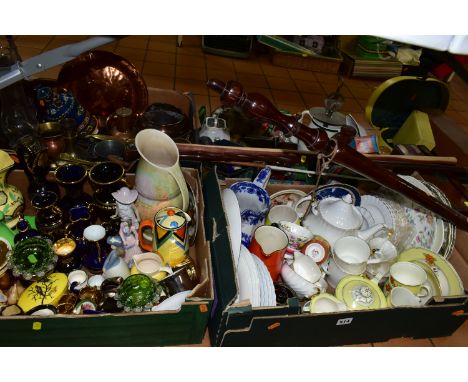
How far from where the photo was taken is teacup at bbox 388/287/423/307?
3.49 ft

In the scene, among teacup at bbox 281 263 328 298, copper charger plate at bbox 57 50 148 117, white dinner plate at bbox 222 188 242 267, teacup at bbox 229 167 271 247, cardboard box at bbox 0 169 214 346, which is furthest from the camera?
copper charger plate at bbox 57 50 148 117

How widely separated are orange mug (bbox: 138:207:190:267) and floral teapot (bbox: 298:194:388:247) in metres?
0.41

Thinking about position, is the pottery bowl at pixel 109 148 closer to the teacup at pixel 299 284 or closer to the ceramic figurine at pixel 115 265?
the ceramic figurine at pixel 115 265

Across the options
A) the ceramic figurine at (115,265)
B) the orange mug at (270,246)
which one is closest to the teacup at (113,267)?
the ceramic figurine at (115,265)

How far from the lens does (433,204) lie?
1.01 m

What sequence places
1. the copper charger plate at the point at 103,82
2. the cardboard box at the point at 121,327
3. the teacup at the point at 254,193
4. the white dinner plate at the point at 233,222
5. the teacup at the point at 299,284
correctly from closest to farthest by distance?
1. the cardboard box at the point at 121,327
2. the white dinner plate at the point at 233,222
3. the teacup at the point at 299,284
4. the teacup at the point at 254,193
5. the copper charger plate at the point at 103,82

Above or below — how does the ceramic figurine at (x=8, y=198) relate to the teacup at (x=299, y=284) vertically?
above

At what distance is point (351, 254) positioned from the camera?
115cm

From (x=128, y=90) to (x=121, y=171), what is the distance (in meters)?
0.58

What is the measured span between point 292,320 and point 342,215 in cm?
38

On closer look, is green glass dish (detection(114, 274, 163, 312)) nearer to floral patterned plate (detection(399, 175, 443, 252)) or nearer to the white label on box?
the white label on box

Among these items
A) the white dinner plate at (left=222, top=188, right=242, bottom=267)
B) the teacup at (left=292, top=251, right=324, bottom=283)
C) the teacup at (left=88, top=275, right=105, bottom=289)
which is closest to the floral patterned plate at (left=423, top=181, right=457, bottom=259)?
the teacup at (left=292, top=251, right=324, bottom=283)

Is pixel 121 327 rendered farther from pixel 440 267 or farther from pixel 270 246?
pixel 440 267

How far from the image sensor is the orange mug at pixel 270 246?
1.04m
